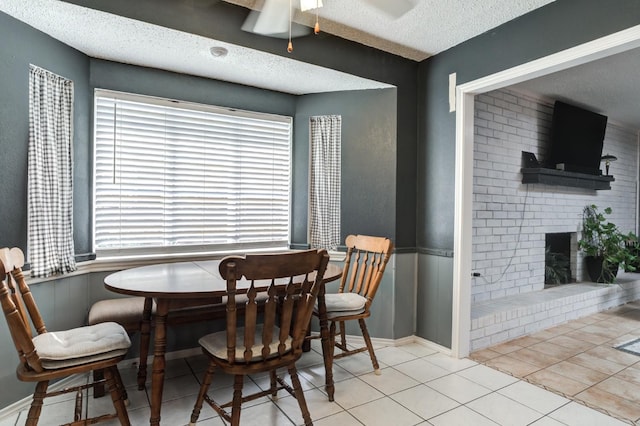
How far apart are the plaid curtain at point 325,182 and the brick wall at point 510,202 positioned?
1411 millimetres

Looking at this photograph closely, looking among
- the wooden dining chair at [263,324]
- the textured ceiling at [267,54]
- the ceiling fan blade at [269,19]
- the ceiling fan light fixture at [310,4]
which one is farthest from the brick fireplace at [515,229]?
the ceiling fan blade at [269,19]

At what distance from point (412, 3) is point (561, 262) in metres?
3.88

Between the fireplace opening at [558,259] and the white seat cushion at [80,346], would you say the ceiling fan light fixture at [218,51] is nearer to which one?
the white seat cushion at [80,346]

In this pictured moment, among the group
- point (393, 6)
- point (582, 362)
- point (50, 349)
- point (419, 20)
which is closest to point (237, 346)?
point (50, 349)

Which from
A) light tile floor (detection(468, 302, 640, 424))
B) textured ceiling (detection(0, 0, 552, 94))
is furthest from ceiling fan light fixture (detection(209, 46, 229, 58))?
light tile floor (detection(468, 302, 640, 424))

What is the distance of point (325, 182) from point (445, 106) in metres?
1.25

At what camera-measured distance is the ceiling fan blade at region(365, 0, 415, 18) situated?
7.51ft

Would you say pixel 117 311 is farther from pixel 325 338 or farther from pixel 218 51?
pixel 218 51

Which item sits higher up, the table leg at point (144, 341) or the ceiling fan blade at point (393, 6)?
the ceiling fan blade at point (393, 6)

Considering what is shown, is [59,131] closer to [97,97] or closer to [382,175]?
[97,97]

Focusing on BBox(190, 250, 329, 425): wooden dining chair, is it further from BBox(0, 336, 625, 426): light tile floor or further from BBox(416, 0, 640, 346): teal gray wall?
BBox(416, 0, 640, 346): teal gray wall

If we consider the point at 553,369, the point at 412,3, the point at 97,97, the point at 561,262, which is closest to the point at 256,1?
the point at 412,3

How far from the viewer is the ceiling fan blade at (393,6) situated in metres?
2.29

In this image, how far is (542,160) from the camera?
4.10 metres
